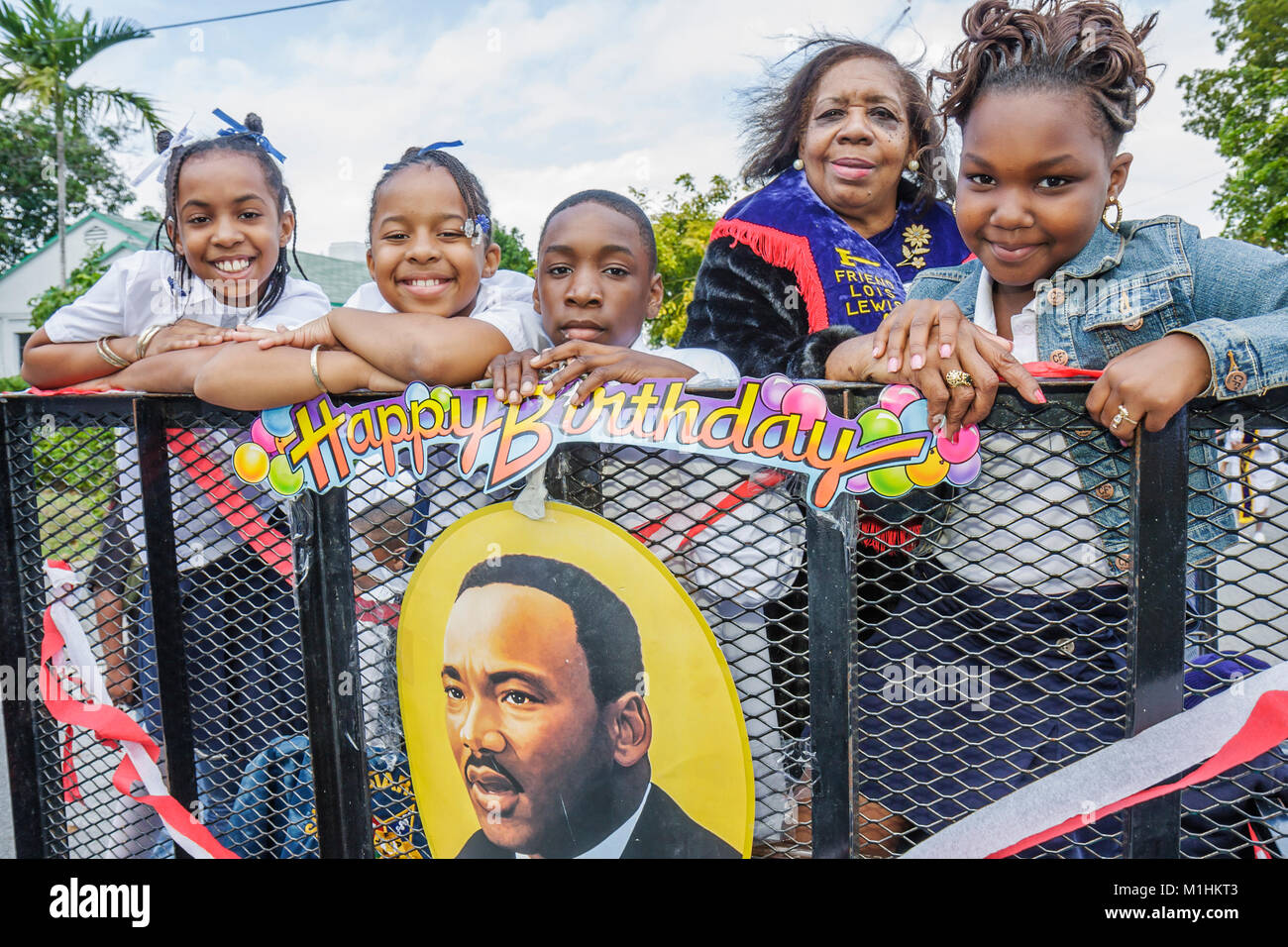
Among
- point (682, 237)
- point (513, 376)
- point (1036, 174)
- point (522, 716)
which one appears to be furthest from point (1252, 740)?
point (682, 237)

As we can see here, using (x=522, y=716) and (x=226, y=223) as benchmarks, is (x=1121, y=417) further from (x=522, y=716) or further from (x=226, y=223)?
(x=226, y=223)

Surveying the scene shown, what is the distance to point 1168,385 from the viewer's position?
1155mm

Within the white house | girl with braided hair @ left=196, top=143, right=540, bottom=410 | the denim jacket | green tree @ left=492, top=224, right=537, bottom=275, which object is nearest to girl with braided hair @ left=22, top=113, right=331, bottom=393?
girl with braided hair @ left=196, top=143, right=540, bottom=410

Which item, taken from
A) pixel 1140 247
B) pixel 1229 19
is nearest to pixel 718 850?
pixel 1140 247

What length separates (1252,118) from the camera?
12352mm

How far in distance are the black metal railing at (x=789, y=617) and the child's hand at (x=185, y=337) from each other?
16 centimetres

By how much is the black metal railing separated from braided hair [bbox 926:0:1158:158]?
630mm

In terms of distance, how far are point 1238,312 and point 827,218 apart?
105 cm

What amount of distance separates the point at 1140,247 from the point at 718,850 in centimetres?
127

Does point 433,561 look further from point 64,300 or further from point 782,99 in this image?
point 64,300

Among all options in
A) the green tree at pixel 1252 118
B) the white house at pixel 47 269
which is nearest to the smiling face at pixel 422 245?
the green tree at pixel 1252 118

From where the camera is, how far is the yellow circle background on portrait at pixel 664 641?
136 centimetres

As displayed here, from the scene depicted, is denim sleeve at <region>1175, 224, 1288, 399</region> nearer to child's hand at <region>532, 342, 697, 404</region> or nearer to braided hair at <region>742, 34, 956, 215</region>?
child's hand at <region>532, 342, 697, 404</region>

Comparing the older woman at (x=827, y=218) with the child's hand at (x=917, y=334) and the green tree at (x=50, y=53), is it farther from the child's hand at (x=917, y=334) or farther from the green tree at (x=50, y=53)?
the green tree at (x=50, y=53)
